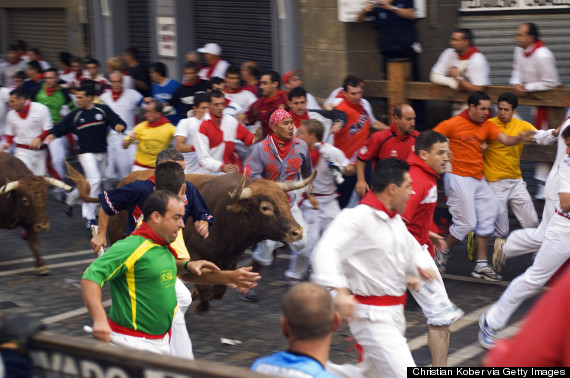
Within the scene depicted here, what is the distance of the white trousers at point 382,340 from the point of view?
17.8ft

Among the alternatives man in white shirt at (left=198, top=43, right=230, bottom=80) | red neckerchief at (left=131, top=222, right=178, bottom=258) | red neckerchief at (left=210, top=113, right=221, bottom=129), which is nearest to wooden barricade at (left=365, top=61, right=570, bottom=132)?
red neckerchief at (left=210, top=113, right=221, bottom=129)

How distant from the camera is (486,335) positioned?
23.9 ft

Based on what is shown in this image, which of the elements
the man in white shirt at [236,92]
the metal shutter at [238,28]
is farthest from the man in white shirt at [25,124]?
the metal shutter at [238,28]

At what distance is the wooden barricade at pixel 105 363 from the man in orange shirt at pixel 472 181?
258 inches

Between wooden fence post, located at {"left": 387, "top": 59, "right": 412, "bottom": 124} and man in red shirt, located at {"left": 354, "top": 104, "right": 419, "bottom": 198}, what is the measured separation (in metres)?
1.78

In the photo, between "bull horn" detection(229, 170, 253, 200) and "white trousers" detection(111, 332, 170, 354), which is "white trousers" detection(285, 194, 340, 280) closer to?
"bull horn" detection(229, 170, 253, 200)

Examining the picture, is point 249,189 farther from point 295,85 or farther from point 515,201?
point 295,85

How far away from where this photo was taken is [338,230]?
5.43 m

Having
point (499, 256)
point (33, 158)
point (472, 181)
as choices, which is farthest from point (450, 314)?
point (33, 158)

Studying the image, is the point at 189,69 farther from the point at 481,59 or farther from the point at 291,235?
A: the point at 291,235

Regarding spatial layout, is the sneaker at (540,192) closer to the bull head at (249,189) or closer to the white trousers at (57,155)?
the bull head at (249,189)

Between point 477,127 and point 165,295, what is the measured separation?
5.08 metres

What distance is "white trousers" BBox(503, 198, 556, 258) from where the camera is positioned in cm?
814

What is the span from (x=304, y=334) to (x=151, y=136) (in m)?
7.87
